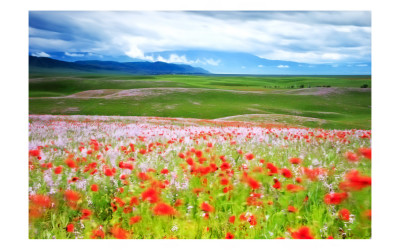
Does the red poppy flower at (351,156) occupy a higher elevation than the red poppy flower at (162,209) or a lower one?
higher

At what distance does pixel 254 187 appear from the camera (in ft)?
13.9

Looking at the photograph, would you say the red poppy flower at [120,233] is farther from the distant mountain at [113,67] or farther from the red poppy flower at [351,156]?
the red poppy flower at [351,156]

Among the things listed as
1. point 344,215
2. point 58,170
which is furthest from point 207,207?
point 58,170

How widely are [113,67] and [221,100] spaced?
93.9 inches

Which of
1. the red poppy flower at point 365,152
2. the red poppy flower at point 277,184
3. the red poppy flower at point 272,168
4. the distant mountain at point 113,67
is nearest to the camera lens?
the red poppy flower at point 277,184

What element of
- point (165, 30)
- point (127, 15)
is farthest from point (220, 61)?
point (127, 15)

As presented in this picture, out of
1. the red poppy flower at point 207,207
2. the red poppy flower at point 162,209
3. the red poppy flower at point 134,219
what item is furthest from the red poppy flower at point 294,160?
the red poppy flower at point 134,219

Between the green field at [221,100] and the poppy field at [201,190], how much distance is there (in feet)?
2.36

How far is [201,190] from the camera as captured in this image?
166 inches

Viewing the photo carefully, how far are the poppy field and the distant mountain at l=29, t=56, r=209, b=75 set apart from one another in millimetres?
1418

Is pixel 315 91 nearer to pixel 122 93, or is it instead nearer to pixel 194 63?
pixel 194 63

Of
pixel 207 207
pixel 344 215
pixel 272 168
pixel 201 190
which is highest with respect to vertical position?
pixel 272 168

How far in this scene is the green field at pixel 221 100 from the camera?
18.0 feet
